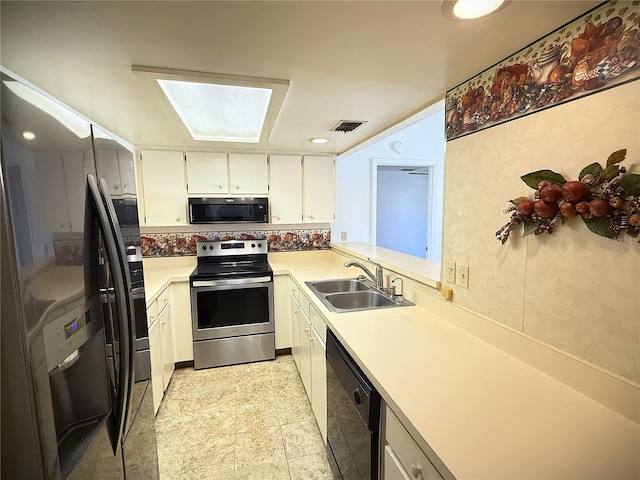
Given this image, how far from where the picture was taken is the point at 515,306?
1184 mm

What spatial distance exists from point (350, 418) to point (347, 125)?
5.96 feet

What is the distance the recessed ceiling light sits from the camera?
2.23 ft

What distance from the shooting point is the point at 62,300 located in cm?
78

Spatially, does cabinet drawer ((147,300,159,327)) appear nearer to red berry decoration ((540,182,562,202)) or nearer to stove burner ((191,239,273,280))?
stove burner ((191,239,273,280))

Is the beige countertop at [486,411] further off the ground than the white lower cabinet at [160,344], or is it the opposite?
the beige countertop at [486,411]

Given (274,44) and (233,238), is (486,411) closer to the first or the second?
(274,44)

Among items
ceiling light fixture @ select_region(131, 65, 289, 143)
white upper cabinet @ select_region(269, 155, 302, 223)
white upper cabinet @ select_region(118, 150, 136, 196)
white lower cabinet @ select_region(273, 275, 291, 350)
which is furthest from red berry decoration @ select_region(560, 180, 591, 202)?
white upper cabinet @ select_region(269, 155, 302, 223)

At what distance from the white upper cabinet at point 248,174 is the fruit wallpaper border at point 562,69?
6.72ft

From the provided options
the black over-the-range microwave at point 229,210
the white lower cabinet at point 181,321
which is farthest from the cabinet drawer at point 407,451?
the black over-the-range microwave at point 229,210

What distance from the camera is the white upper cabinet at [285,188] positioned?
307 cm

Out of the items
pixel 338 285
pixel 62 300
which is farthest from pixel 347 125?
pixel 62 300

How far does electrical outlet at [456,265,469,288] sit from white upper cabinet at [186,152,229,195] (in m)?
2.27

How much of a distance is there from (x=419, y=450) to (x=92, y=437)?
3.12 feet

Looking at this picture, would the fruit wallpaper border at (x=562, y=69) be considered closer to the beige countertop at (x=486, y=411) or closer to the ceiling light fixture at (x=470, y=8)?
the ceiling light fixture at (x=470, y=8)
